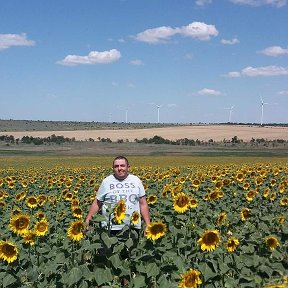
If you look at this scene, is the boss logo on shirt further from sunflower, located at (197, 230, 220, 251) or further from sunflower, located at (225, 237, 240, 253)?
sunflower, located at (197, 230, 220, 251)

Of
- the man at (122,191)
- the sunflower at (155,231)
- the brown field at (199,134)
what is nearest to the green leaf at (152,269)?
the sunflower at (155,231)

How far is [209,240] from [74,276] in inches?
56.4

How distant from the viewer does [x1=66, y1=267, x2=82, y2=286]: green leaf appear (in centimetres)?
521

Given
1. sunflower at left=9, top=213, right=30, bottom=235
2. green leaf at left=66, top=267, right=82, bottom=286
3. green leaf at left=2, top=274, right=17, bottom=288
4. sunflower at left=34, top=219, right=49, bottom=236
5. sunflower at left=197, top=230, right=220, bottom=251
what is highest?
sunflower at left=197, top=230, right=220, bottom=251

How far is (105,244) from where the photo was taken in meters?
5.83

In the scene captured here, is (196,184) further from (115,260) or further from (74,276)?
(74,276)

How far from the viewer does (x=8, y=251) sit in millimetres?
5602

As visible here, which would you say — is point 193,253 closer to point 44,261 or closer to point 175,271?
point 175,271

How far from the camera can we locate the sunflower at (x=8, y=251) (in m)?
5.58

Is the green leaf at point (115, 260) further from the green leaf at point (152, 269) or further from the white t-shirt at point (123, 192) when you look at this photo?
the white t-shirt at point (123, 192)

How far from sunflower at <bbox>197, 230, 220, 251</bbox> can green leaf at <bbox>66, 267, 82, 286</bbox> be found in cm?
129

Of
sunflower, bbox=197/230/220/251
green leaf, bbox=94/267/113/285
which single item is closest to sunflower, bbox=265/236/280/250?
sunflower, bbox=197/230/220/251

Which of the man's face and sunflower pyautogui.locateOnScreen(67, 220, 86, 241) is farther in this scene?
the man's face

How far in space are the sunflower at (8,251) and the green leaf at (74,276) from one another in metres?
0.71
